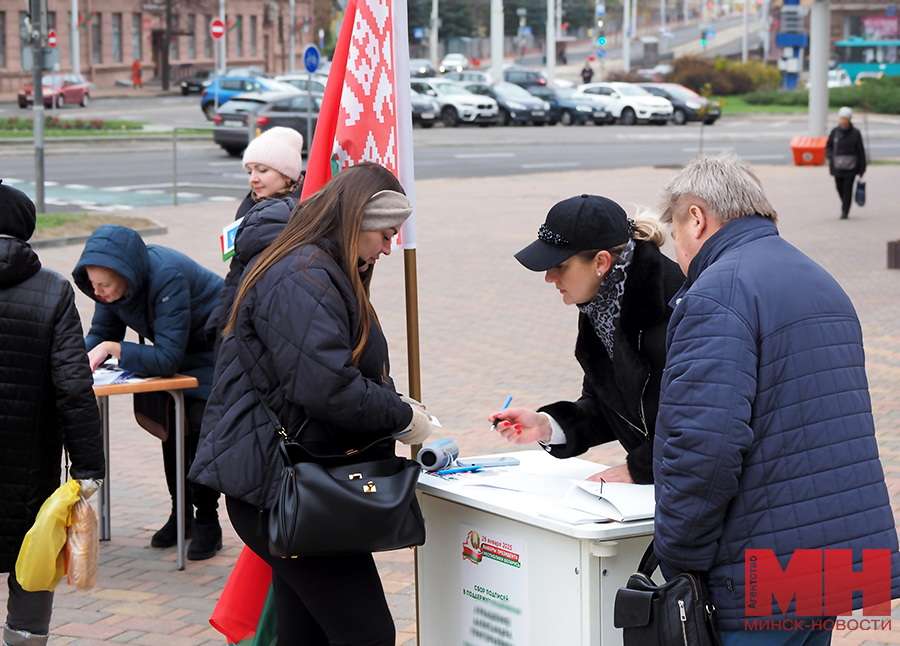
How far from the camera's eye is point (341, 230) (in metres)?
3.10

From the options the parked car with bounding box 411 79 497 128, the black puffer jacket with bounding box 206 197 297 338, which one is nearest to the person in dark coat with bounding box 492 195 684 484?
the black puffer jacket with bounding box 206 197 297 338

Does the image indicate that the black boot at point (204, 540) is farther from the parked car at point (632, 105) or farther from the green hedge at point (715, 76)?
the green hedge at point (715, 76)

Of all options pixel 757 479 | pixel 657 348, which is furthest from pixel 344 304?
pixel 757 479

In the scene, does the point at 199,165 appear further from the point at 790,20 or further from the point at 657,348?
the point at 790,20

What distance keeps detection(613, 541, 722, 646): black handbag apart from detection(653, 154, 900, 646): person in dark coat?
3cm

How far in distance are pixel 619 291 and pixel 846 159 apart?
56.8 feet

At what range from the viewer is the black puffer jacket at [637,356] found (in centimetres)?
321

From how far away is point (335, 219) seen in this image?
122 inches

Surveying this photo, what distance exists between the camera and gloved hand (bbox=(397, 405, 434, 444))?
3318 mm

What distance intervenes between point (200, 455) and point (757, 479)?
1.41 metres

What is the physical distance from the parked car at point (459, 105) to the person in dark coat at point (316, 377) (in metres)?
38.3

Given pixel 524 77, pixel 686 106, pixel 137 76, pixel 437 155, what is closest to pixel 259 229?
pixel 437 155

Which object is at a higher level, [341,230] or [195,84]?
[195,84]

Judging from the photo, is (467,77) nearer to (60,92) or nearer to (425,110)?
(425,110)
